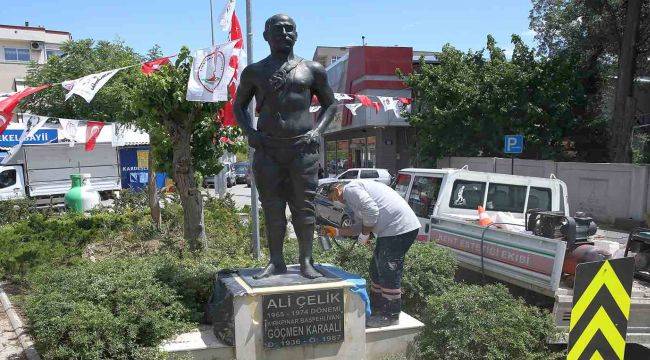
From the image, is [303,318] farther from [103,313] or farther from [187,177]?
[187,177]

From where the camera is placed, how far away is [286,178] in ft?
16.1

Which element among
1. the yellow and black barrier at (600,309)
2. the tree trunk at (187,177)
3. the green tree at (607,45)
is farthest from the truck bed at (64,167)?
the yellow and black barrier at (600,309)

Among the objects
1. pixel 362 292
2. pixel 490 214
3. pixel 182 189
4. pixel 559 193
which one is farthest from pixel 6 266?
pixel 559 193

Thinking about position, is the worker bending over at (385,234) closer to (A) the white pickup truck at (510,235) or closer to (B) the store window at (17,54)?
(A) the white pickup truck at (510,235)

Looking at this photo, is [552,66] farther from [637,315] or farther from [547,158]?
[637,315]

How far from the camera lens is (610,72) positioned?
69.8 ft

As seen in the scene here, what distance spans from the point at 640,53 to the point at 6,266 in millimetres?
20918

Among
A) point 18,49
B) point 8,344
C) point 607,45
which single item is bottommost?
point 8,344

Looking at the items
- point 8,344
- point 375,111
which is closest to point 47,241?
point 8,344

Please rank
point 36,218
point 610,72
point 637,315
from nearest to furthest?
point 637,315 → point 36,218 → point 610,72

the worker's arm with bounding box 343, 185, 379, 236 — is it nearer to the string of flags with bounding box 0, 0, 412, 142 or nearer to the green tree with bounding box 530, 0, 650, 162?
the string of flags with bounding box 0, 0, 412, 142

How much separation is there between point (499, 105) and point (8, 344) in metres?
17.6

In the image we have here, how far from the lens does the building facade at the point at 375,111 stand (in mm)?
25672

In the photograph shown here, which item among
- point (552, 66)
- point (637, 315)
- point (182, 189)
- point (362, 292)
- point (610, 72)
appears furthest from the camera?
point (610, 72)
